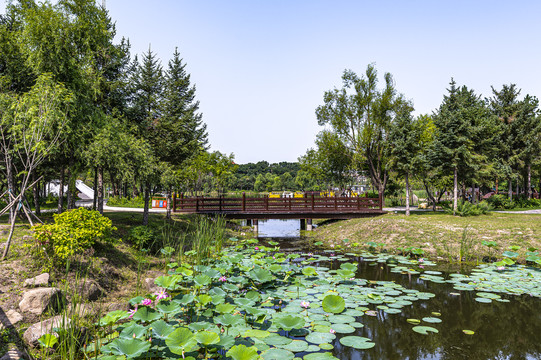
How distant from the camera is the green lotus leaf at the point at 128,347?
3.21 metres

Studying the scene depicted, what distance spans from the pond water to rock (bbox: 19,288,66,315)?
186 inches

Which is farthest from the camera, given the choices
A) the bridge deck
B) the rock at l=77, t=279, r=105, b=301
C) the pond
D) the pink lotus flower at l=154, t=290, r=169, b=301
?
the bridge deck

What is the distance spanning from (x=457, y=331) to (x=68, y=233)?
7.64m

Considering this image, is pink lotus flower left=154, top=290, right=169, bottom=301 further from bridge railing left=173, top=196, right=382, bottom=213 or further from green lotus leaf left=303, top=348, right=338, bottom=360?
bridge railing left=173, top=196, right=382, bottom=213

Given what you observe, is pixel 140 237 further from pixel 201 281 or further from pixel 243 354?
pixel 243 354

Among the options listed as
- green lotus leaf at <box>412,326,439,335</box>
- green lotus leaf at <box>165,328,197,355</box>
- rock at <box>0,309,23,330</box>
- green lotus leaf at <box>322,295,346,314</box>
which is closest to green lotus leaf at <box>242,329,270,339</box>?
green lotus leaf at <box>165,328,197,355</box>

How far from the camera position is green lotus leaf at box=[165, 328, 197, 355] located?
131 inches

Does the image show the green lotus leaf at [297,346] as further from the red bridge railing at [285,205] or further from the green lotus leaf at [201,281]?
the red bridge railing at [285,205]

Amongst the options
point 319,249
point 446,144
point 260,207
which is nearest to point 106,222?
point 319,249

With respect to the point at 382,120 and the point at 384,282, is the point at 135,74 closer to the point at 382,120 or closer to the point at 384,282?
the point at 384,282

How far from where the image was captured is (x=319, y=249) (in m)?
12.7

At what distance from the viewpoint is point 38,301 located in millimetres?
4949

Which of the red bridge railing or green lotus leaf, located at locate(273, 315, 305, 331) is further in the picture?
the red bridge railing

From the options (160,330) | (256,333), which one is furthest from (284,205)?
(160,330)
